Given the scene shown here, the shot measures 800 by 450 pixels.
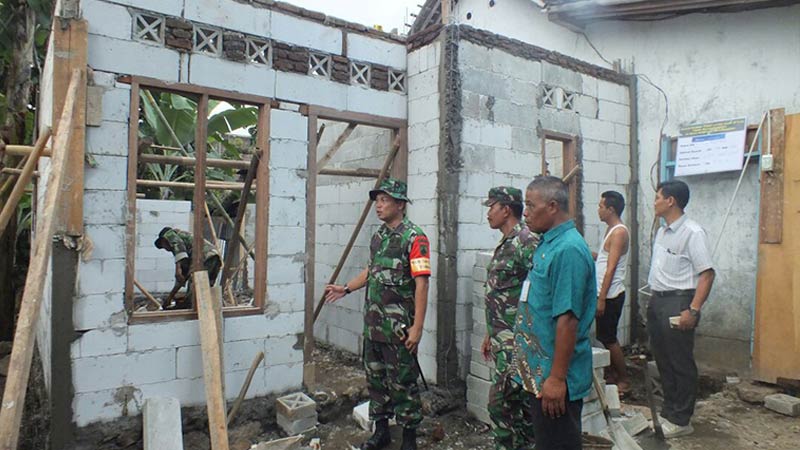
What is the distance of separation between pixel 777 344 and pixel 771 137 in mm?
2054

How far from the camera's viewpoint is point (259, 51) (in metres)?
4.07

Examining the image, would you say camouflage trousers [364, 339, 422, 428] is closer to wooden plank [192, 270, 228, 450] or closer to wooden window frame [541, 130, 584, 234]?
wooden plank [192, 270, 228, 450]

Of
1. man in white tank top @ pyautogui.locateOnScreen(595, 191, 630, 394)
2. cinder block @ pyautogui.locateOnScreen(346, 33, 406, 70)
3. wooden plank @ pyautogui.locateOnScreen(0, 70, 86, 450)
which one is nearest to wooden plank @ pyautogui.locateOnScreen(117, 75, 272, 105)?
cinder block @ pyautogui.locateOnScreen(346, 33, 406, 70)

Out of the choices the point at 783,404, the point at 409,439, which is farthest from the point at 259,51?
the point at 783,404

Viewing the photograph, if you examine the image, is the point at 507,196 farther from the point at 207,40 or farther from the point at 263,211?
the point at 207,40

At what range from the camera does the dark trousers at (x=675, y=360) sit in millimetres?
3906

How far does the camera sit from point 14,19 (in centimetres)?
571

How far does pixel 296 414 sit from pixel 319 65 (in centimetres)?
283

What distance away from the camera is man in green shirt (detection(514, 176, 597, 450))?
7.76 feet

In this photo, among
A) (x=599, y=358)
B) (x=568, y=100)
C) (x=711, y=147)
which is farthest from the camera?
(x=711, y=147)

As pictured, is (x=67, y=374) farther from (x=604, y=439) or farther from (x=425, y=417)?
(x=604, y=439)

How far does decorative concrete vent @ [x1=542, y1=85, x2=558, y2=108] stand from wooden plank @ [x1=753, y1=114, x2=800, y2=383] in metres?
2.16

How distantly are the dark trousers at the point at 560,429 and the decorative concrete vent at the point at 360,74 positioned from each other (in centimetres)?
316

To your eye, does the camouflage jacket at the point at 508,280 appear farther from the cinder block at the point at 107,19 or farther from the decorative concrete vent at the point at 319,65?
the cinder block at the point at 107,19
